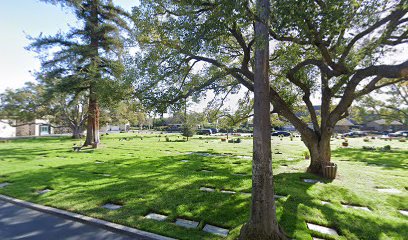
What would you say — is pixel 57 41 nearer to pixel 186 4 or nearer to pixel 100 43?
pixel 100 43

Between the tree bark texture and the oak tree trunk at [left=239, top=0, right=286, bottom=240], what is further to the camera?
the tree bark texture

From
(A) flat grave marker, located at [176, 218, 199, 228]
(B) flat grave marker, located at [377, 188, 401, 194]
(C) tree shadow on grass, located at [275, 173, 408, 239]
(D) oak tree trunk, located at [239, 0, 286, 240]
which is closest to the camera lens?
(D) oak tree trunk, located at [239, 0, 286, 240]

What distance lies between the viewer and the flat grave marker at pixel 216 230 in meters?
4.74

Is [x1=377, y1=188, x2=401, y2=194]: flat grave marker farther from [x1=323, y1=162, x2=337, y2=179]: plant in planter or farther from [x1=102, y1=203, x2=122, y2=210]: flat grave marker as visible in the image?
[x1=102, y1=203, x2=122, y2=210]: flat grave marker

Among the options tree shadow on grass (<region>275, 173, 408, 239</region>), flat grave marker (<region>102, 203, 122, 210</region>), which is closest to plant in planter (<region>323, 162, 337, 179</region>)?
tree shadow on grass (<region>275, 173, 408, 239</region>)

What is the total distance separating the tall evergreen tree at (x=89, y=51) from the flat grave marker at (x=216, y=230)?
1489 centimetres

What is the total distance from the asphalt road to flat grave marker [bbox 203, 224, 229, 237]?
5.18 feet

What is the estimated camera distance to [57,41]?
18797mm

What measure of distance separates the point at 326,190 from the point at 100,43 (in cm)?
1965

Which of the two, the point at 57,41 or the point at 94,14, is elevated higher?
the point at 94,14

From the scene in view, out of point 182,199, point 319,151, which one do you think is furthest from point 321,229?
point 319,151

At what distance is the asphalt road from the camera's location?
4.71 m

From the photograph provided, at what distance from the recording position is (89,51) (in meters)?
17.8

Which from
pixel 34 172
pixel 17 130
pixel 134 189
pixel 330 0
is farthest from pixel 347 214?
pixel 17 130
